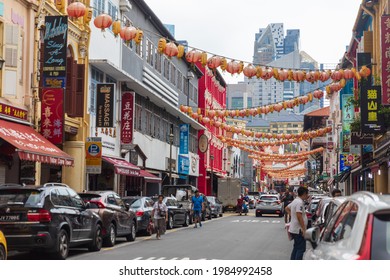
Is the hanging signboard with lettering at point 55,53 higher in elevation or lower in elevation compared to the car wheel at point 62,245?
higher

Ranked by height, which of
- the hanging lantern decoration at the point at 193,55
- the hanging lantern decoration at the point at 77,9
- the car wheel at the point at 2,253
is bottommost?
the car wheel at the point at 2,253

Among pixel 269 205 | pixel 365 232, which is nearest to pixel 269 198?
pixel 269 205

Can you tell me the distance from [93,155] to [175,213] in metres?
4.62

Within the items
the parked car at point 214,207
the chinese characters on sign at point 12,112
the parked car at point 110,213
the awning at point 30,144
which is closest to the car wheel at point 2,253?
the parked car at point 110,213

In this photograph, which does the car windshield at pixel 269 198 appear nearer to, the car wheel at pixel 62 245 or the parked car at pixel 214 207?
the parked car at pixel 214 207

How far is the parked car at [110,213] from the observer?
19266 millimetres

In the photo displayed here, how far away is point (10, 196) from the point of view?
1477cm

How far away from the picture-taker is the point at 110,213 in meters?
19.6

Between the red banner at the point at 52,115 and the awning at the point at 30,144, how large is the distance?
1.42ft

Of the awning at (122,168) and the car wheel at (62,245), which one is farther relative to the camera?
the awning at (122,168)

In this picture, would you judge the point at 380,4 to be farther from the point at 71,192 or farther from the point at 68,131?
the point at 71,192

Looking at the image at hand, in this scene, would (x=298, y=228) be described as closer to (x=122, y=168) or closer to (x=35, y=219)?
(x=35, y=219)

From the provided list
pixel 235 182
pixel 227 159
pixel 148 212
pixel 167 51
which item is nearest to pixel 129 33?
pixel 167 51

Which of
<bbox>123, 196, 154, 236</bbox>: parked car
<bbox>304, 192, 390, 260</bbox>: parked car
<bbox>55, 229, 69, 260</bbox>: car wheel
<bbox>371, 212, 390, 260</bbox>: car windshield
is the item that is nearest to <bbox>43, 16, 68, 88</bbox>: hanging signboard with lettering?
<bbox>123, 196, 154, 236</bbox>: parked car
